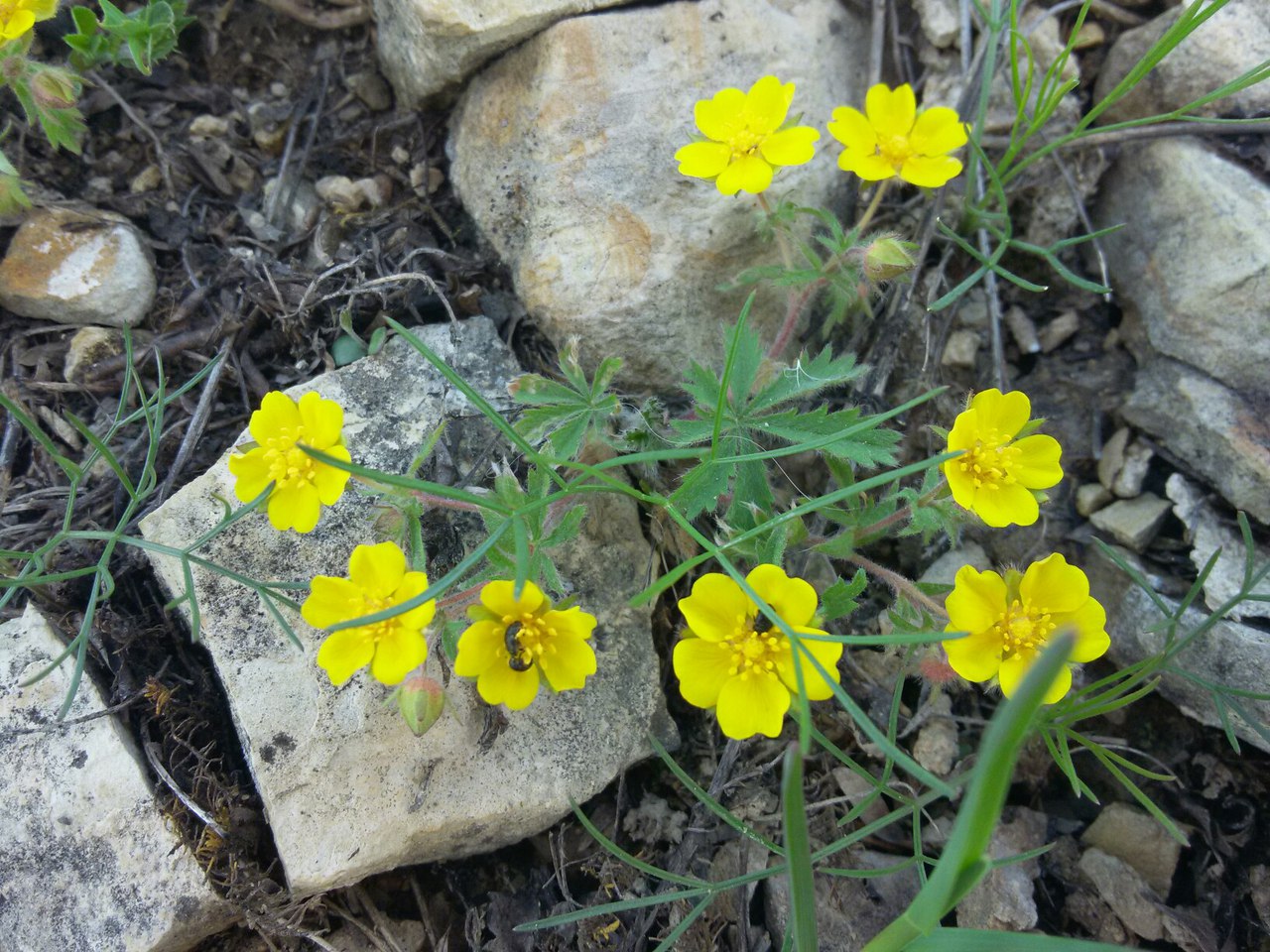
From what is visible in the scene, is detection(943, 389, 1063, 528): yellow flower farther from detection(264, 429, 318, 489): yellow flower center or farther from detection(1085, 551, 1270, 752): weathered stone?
detection(264, 429, 318, 489): yellow flower center

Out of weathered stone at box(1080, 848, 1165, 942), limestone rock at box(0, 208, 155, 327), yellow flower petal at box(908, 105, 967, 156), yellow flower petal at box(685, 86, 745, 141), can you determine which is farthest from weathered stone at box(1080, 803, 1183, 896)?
limestone rock at box(0, 208, 155, 327)

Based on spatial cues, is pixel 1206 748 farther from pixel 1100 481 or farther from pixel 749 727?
pixel 749 727

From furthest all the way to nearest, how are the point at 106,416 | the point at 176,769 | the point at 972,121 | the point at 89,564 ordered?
the point at 972,121, the point at 106,416, the point at 89,564, the point at 176,769

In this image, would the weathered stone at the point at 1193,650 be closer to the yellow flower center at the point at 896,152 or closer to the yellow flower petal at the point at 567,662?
the yellow flower center at the point at 896,152

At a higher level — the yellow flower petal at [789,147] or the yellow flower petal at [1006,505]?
the yellow flower petal at [789,147]

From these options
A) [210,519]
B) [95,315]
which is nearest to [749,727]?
[210,519]

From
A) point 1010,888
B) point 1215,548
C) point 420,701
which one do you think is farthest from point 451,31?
point 1010,888

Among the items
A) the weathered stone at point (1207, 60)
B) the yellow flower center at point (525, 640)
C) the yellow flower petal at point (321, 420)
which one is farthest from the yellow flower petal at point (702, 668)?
the weathered stone at point (1207, 60)
